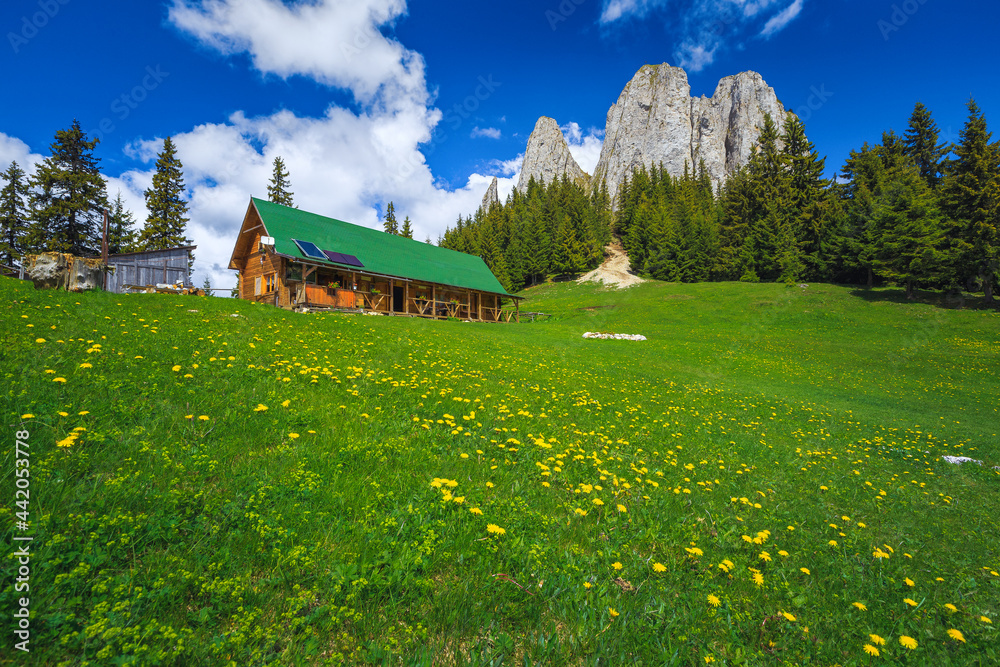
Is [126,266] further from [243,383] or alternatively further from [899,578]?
[899,578]

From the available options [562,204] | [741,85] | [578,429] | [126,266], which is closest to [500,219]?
[562,204]

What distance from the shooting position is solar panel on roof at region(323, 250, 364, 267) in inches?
1048

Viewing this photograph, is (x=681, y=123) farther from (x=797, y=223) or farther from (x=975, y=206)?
(x=975, y=206)

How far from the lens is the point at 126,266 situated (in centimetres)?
2514

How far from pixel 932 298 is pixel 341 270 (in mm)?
53278

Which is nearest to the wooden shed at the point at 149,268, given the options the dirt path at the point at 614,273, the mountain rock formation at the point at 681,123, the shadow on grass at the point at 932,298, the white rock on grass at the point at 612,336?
the white rock on grass at the point at 612,336

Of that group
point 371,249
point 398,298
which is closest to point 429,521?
point 398,298

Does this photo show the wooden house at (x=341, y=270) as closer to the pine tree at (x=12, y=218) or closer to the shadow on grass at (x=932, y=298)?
the pine tree at (x=12, y=218)

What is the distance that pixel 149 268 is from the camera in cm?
2591

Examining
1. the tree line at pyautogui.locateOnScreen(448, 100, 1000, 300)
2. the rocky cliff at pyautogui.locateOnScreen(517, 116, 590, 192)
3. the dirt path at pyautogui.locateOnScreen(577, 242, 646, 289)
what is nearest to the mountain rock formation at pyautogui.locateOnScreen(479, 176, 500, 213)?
the rocky cliff at pyautogui.locateOnScreen(517, 116, 590, 192)

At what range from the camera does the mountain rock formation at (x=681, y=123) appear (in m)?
139

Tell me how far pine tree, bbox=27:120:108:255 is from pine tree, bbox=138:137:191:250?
4.68 metres

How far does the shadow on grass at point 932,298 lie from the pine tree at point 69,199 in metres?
73.5

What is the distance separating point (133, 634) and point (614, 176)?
165 metres
